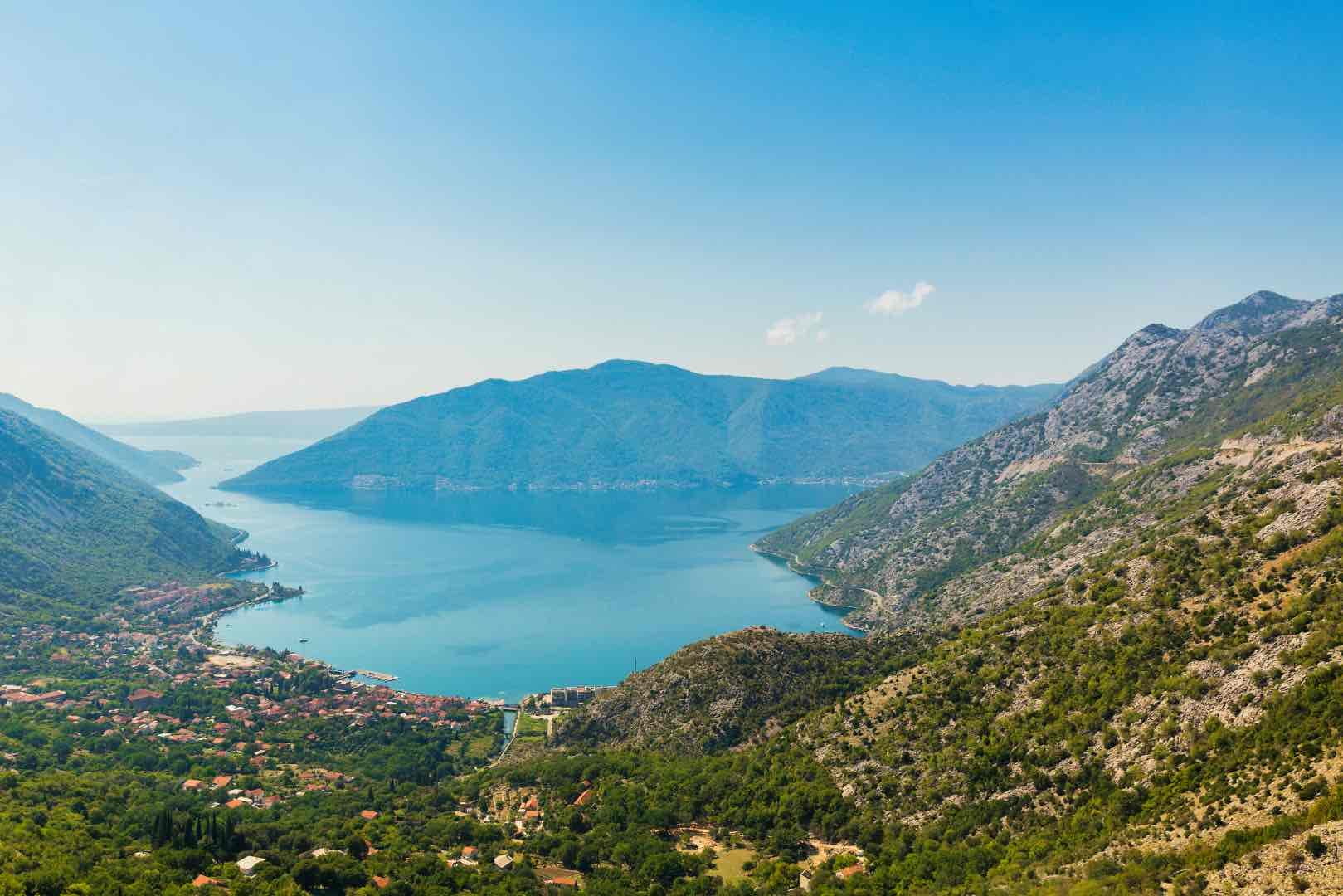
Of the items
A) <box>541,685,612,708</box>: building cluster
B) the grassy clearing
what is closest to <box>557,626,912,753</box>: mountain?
the grassy clearing

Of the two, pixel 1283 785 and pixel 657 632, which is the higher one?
pixel 1283 785

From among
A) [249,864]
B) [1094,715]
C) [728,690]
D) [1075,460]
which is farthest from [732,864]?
[1075,460]

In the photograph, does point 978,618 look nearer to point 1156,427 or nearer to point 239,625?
point 1156,427

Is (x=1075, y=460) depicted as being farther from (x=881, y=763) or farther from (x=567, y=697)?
(x=881, y=763)

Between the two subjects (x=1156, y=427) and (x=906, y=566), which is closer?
(x=1156, y=427)

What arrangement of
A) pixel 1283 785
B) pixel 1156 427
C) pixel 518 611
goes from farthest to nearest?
pixel 518 611
pixel 1156 427
pixel 1283 785

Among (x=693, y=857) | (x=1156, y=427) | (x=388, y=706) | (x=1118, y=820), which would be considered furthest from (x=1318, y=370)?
(x=388, y=706)

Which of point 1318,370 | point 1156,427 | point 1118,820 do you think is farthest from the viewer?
point 1156,427
